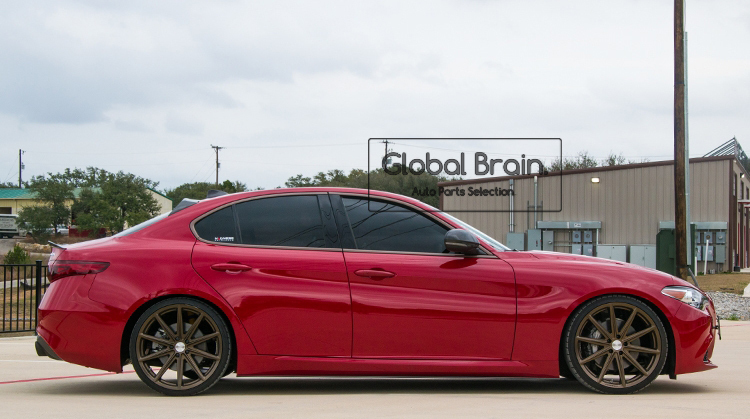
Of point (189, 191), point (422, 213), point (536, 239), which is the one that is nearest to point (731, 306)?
point (422, 213)

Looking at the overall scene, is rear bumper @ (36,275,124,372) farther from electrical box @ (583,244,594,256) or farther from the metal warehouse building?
electrical box @ (583,244,594,256)

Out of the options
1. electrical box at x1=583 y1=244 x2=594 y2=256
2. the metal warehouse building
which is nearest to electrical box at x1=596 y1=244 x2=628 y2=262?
Answer: the metal warehouse building

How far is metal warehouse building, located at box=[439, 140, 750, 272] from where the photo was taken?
34719 millimetres

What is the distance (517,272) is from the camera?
565 cm

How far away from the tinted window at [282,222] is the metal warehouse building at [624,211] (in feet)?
92.9

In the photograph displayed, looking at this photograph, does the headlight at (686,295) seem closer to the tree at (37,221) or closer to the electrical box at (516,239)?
the electrical box at (516,239)

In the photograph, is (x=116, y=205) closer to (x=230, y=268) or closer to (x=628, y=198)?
(x=628, y=198)

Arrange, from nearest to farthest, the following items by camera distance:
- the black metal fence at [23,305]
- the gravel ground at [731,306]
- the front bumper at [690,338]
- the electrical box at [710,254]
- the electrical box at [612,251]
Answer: the front bumper at [690,338] < the black metal fence at [23,305] < the gravel ground at [731,306] < the electrical box at [710,254] < the electrical box at [612,251]

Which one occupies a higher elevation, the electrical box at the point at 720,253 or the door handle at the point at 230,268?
the door handle at the point at 230,268

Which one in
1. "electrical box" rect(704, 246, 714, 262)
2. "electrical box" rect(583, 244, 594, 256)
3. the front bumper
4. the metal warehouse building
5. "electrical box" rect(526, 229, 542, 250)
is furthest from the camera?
"electrical box" rect(526, 229, 542, 250)

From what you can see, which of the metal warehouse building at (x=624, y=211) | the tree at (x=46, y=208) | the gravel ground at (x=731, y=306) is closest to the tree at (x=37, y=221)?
the tree at (x=46, y=208)

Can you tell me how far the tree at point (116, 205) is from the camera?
211 feet

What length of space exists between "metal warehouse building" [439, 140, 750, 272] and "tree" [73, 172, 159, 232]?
118ft

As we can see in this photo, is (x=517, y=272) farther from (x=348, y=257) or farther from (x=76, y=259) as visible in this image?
(x=76, y=259)
